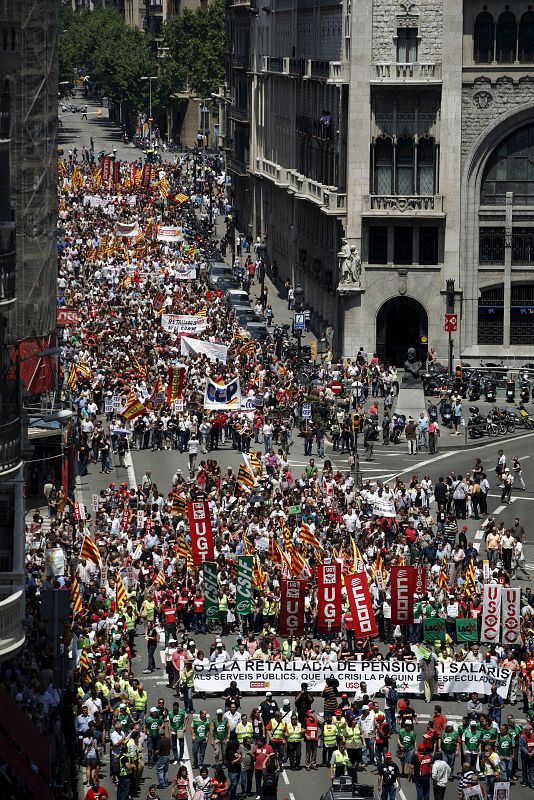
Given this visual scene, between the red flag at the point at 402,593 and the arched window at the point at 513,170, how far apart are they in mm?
40825

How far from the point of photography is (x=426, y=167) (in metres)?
81.6

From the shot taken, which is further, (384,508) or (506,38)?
(506,38)

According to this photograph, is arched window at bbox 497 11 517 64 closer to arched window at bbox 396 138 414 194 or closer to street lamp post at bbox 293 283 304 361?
arched window at bbox 396 138 414 194

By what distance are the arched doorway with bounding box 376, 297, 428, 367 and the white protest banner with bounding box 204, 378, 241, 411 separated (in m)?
20.2

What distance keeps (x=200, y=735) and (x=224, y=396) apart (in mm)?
27548

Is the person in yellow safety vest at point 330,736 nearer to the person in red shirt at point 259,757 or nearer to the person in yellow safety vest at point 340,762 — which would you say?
the person in yellow safety vest at point 340,762

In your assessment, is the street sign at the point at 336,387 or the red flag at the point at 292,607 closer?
the red flag at the point at 292,607

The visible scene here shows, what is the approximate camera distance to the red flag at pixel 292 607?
140 ft

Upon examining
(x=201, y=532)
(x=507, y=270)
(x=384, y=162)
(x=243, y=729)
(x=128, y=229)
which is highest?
(x=384, y=162)

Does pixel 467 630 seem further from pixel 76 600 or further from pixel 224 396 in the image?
pixel 224 396

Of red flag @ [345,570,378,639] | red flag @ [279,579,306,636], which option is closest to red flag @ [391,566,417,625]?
red flag @ [345,570,378,639]

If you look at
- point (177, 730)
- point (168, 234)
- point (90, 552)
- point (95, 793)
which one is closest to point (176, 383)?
point (90, 552)

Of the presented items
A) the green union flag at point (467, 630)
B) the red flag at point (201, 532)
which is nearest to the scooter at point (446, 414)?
the red flag at point (201, 532)

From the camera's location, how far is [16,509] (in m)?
31.2
